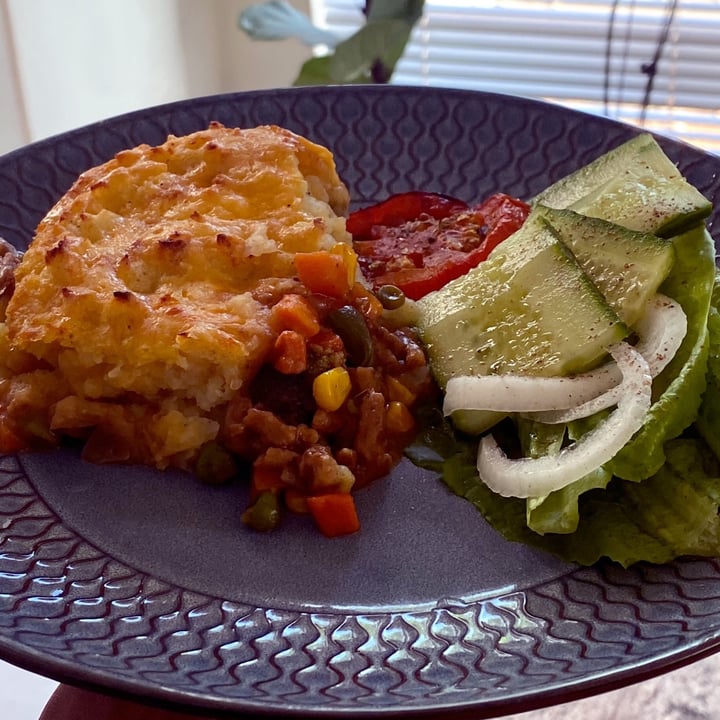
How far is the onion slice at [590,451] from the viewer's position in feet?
6.18

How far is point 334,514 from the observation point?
2.00m

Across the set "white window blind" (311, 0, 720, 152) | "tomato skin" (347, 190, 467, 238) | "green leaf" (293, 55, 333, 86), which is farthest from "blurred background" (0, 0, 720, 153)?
"tomato skin" (347, 190, 467, 238)

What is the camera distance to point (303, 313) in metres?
2.17

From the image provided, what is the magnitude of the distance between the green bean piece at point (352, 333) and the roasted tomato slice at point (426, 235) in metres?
0.35

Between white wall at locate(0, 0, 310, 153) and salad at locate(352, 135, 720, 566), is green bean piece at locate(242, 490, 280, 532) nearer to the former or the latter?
salad at locate(352, 135, 720, 566)

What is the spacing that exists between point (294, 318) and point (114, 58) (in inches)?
131

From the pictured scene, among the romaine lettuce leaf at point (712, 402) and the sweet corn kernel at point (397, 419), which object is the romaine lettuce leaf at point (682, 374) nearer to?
the romaine lettuce leaf at point (712, 402)

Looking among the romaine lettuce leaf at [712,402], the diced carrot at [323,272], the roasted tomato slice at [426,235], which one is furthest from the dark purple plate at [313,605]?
the roasted tomato slice at [426,235]

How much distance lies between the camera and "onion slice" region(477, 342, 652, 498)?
1.88 meters

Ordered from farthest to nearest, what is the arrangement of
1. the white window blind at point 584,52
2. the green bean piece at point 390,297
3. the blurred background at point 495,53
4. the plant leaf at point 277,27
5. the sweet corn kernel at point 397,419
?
the white window blind at point 584,52 < the blurred background at point 495,53 < the plant leaf at point 277,27 < the green bean piece at point 390,297 < the sweet corn kernel at point 397,419

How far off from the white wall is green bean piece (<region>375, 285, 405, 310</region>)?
2.59m

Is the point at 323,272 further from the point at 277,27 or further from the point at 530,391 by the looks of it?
the point at 277,27

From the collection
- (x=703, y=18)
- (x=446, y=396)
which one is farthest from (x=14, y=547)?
(x=703, y=18)

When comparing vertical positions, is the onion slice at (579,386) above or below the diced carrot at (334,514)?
above
